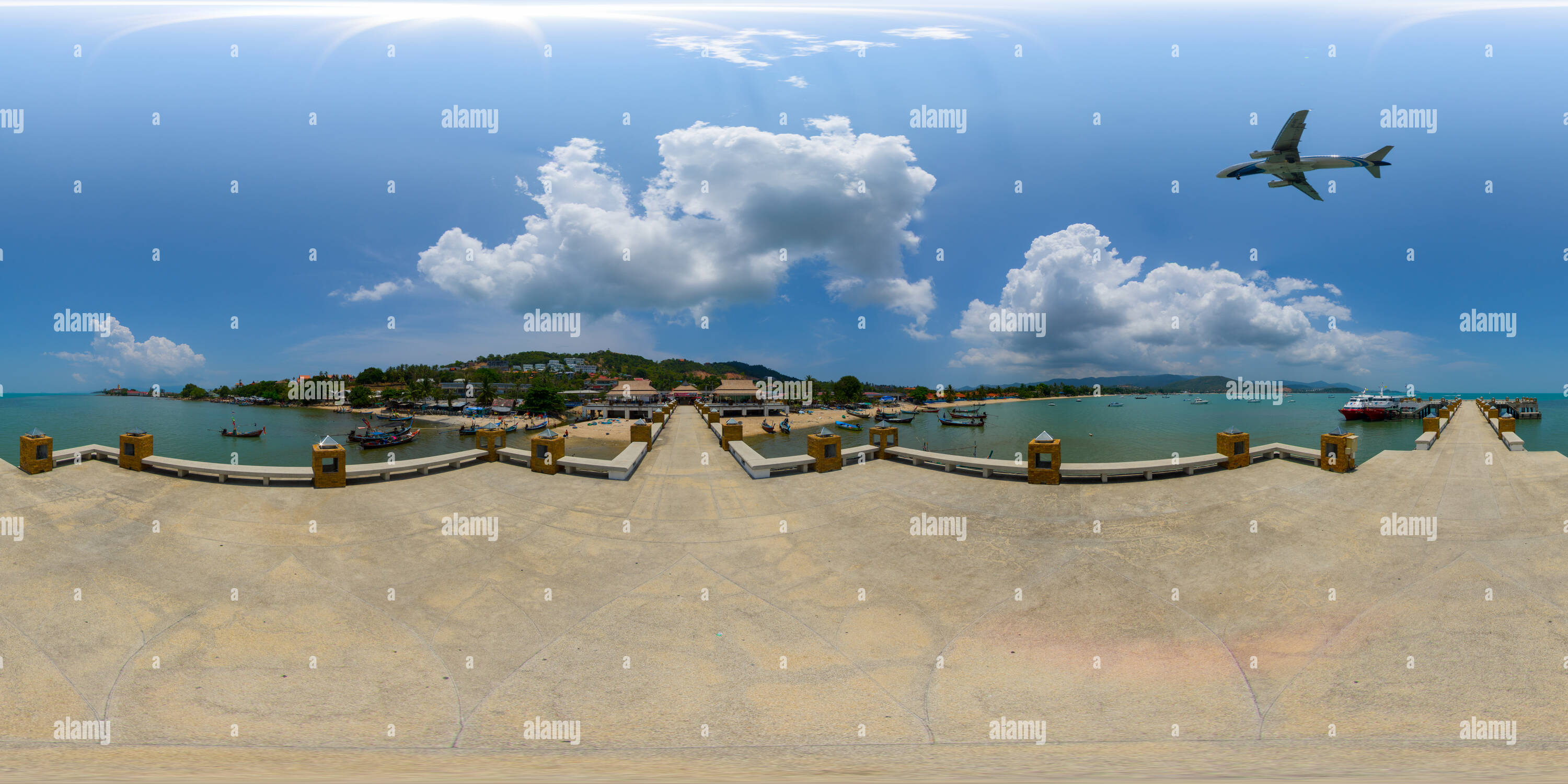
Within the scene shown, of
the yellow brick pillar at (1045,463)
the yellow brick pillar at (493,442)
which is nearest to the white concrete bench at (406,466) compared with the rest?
the yellow brick pillar at (493,442)

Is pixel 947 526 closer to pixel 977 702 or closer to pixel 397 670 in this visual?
pixel 977 702

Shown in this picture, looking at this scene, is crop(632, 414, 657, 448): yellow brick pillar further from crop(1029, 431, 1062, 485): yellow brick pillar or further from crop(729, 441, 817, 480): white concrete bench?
crop(1029, 431, 1062, 485): yellow brick pillar

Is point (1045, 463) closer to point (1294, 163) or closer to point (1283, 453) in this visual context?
point (1283, 453)

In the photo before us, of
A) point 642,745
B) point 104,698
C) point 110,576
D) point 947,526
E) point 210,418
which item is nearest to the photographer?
point 642,745

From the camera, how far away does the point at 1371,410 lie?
235ft

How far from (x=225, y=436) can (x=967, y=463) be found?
9133cm

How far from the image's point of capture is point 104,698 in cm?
586

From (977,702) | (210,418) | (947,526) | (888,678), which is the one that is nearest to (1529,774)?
(977,702)

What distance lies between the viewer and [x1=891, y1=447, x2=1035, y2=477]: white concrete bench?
45.4ft

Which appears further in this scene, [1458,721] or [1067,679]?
[1067,679]

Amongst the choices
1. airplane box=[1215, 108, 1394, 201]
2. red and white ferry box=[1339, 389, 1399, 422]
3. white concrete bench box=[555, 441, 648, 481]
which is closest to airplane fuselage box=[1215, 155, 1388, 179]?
airplane box=[1215, 108, 1394, 201]

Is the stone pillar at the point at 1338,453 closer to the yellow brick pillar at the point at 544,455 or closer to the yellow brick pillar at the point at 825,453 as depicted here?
the yellow brick pillar at the point at 825,453

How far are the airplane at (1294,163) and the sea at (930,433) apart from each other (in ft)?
69.8

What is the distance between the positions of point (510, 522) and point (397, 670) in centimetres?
483
